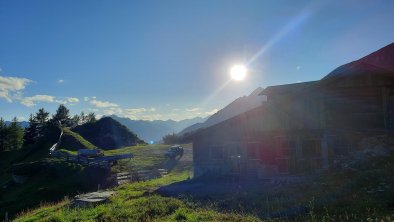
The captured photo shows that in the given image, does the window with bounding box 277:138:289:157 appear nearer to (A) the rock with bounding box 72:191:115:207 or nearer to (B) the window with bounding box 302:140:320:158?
(B) the window with bounding box 302:140:320:158

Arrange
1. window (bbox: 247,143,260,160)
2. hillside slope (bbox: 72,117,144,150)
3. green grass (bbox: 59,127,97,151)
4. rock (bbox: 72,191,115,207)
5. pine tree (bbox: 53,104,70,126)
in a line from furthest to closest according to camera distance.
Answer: pine tree (bbox: 53,104,70,126) → hillside slope (bbox: 72,117,144,150) → green grass (bbox: 59,127,97,151) → window (bbox: 247,143,260,160) → rock (bbox: 72,191,115,207)

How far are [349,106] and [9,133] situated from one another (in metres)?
92.8

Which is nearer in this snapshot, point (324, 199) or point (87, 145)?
point (324, 199)

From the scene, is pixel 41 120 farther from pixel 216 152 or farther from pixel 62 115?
pixel 216 152

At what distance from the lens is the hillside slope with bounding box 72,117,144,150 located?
8775cm

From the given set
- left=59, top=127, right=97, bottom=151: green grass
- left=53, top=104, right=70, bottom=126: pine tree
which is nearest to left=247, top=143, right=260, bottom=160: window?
left=59, top=127, right=97, bottom=151: green grass

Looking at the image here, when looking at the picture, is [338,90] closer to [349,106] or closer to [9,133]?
[349,106]

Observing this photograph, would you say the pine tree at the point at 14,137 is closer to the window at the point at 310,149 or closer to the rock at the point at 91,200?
the rock at the point at 91,200

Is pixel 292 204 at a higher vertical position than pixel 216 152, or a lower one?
lower

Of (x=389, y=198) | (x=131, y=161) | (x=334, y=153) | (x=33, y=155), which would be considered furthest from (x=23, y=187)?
(x=389, y=198)

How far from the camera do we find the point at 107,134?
90.6 metres

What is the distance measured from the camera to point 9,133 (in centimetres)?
9481

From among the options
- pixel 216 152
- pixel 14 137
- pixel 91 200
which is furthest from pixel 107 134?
pixel 91 200

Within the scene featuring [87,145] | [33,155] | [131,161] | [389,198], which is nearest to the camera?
[389,198]
